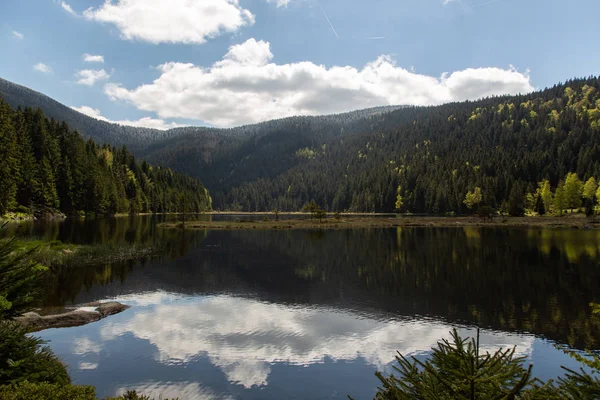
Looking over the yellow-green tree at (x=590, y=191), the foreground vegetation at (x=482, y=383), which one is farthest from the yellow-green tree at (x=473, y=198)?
the foreground vegetation at (x=482, y=383)

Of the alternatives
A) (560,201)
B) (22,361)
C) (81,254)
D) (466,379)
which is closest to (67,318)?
(22,361)

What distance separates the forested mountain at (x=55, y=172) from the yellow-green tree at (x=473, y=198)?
5043 inches

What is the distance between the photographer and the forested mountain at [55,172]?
8681 cm

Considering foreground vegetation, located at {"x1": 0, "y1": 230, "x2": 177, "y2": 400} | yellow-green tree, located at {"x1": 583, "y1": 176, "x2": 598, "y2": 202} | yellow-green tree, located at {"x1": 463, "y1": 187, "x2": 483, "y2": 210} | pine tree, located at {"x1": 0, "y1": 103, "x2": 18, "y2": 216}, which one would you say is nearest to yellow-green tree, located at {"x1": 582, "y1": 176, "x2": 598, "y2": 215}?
yellow-green tree, located at {"x1": 583, "y1": 176, "x2": 598, "y2": 202}

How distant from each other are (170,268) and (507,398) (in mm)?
40968

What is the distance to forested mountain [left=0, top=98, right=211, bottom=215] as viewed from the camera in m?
86.8

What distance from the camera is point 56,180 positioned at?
110m

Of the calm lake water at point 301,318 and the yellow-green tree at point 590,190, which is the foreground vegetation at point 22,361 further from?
the yellow-green tree at point 590,190

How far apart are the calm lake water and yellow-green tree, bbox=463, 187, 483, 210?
134m

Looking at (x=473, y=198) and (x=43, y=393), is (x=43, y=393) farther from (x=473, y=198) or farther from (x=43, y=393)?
(x=473, y=198)

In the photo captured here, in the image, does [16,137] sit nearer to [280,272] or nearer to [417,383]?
[280,272]

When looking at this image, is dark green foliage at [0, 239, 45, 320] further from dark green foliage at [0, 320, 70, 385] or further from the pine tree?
the pine tree

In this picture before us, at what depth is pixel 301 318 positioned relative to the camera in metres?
25.3

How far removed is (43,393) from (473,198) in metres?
188
